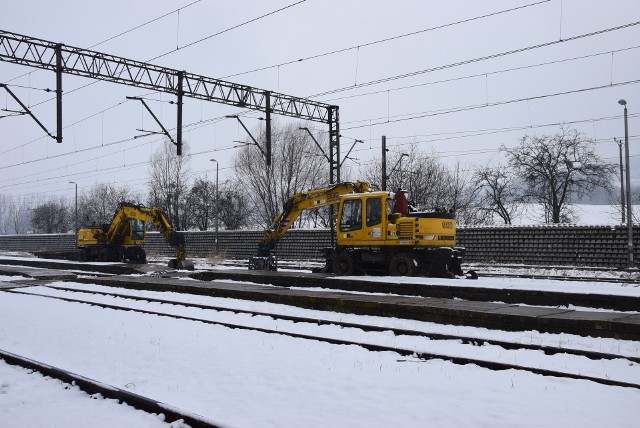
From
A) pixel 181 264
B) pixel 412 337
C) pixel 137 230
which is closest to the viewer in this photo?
pixel 412 337

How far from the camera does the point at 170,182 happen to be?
66.2 metres

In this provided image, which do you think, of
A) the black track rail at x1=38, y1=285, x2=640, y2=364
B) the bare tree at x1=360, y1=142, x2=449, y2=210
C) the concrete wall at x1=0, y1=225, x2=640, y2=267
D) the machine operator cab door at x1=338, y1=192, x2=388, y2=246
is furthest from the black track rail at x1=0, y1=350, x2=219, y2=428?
the bare tree at x1=360, y1=142, x2=449, y2=210

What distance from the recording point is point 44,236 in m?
61.7

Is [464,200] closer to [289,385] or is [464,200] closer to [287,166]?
[287,166]

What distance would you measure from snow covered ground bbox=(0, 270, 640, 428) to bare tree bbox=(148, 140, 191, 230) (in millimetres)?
56653

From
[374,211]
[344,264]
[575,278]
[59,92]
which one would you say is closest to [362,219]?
[374,211]

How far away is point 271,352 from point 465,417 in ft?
11.9

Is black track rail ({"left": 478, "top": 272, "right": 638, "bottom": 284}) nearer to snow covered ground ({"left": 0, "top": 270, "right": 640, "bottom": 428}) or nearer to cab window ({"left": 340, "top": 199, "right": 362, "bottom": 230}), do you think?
cab window ({"left": 340, "top": 199, "right": 362, "bottom": 230})

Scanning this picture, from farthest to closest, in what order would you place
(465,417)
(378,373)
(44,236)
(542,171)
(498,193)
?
1. (44,236)
2. (498,193)
3. (542,171)
4. (378,373)
5. (465,417)

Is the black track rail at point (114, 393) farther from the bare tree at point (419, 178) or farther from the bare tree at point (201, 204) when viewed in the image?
the bare tree at point (201, 204)

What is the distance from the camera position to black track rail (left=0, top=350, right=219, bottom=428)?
5090mm

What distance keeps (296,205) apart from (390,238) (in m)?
5.03

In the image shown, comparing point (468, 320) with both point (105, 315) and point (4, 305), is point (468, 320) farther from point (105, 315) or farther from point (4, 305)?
point (4, 305)

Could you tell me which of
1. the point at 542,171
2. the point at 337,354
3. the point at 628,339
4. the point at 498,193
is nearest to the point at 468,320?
the point at 628,339
